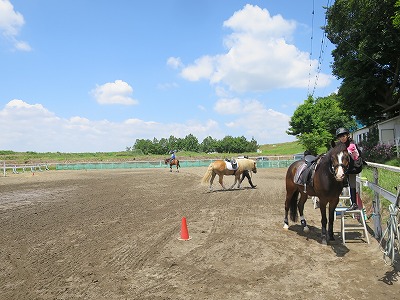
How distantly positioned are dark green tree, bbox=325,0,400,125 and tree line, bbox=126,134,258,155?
4025 inches

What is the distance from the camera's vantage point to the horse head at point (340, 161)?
5586mm

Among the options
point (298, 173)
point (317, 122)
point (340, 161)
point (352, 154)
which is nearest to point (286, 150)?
point (317, 122)

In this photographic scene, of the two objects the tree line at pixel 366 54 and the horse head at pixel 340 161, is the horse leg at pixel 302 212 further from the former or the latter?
the tree line at pixel 366 54

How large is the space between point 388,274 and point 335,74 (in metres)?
28.6

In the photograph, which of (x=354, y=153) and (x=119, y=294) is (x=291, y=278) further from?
(x=354, y=153)

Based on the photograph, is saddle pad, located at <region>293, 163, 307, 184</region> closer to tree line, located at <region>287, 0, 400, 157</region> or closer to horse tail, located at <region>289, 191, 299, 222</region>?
horse tail, located at <region>289, 191, 299, 222</region>

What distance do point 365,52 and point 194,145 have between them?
124778 millimetres

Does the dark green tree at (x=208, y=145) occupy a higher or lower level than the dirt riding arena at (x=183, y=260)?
higher

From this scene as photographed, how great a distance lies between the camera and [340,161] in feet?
18.6

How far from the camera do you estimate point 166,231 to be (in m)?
7.69

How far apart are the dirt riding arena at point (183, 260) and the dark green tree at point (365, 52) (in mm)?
16965

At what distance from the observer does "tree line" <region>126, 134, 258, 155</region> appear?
434ft

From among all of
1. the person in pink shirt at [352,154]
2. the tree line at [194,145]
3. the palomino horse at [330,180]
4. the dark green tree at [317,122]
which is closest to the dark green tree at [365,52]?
the dark green tree at [317,122]

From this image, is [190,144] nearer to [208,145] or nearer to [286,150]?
[208,145]
